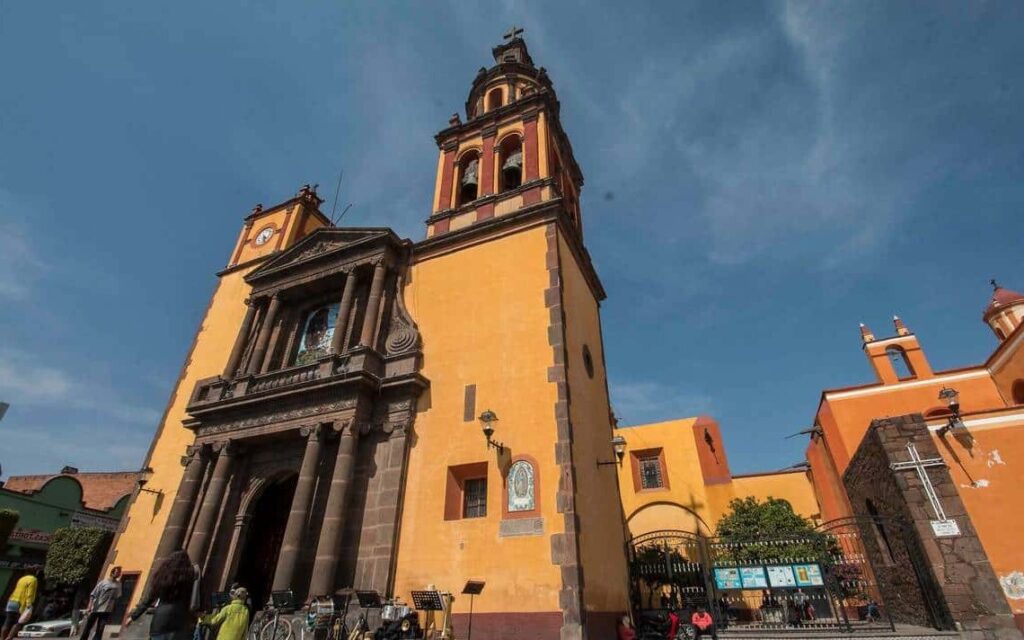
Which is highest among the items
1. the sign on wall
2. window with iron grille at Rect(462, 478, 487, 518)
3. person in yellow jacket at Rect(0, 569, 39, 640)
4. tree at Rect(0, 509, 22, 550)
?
the sign on wall

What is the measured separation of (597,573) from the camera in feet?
34.0

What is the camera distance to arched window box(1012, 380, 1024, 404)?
61.7 ft

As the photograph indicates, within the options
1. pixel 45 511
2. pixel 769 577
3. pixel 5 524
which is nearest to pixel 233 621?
pixel 769 577

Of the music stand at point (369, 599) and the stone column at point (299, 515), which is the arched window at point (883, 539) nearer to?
the music stand at point (369, 599)

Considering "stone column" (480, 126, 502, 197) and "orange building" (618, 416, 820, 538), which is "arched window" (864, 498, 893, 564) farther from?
"stone column" (480, 126, 502, 197)

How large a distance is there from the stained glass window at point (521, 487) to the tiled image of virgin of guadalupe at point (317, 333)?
747 centimetres

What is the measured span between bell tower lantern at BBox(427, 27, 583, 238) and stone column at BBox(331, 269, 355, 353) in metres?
2.86

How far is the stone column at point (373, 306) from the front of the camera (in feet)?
44.9

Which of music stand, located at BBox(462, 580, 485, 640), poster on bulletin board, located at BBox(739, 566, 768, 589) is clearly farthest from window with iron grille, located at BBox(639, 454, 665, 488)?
music stand, located at BBox(462, 580, 485, 640)

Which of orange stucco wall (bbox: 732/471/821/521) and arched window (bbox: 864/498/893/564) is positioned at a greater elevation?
orange stucco wall (bbox: 732/471/821/521)

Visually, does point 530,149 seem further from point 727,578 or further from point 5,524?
point 5,524

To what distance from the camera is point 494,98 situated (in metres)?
20.7

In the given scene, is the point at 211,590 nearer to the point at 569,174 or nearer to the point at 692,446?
the point at 569,174

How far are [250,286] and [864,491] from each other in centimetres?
2119
